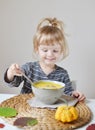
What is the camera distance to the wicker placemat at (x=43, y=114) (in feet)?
2.44

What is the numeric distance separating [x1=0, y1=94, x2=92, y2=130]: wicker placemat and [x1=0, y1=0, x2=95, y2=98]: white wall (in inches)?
27.5

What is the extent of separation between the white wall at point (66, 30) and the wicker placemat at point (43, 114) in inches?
27.5

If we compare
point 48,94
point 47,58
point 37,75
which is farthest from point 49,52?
point 48,94

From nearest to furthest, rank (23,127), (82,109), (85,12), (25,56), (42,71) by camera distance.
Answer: (23,127) < (82,109) < (42,71) < (85,12) < (25,56)

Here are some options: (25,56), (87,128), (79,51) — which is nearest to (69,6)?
(79,51)

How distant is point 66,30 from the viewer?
1.60 metres

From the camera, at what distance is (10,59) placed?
5.54 ft

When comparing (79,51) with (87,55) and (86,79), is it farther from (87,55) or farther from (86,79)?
(86,79)

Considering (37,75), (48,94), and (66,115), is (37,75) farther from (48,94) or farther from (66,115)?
(66,115)

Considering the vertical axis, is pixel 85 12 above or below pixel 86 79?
above

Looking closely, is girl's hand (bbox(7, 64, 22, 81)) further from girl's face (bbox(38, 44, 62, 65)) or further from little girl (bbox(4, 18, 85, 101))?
girl's face (bbox(38, 44, 62, 65))

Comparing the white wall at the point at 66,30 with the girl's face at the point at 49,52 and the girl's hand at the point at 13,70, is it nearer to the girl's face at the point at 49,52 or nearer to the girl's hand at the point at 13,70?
the girl's face at the point at 49,52

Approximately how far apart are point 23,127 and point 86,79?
993 millimetres

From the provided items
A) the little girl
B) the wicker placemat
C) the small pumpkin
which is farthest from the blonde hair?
the small pumpkin
